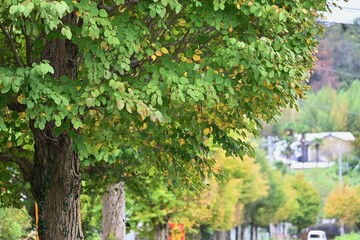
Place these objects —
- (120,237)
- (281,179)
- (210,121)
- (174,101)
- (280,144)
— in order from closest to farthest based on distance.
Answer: (174,101)
(210,121)
(120,237)
(281,179)
(280,144)

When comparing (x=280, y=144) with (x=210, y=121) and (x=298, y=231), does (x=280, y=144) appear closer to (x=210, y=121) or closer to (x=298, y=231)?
(x=298, y=231)

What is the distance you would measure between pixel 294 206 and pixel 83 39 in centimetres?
8397

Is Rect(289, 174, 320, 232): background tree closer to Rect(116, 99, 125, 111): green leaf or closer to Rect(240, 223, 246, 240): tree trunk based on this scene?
Rect(240, 223, 246, 240): tree trunk

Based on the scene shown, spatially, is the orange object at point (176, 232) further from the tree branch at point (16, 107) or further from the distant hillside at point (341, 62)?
the distant hillside at point (341, 62)

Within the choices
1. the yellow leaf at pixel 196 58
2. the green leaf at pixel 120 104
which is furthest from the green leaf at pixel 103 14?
the yellow leaf at pixel 196 58

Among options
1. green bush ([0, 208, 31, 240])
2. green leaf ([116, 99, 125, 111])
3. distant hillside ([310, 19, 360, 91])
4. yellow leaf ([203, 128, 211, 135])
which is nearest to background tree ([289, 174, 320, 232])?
distant hillside ([310, 19, 360, 91])

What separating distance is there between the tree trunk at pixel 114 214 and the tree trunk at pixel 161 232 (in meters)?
18.1

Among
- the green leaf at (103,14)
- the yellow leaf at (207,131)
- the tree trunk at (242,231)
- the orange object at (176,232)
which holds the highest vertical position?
the tree trunk at (242,231)

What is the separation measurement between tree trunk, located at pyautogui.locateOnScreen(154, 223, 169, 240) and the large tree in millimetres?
27205

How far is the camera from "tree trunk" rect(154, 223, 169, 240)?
43.1m

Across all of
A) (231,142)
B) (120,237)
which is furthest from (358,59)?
(231,142)

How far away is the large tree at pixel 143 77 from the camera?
1241cm

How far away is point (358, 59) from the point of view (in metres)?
Answer: 121

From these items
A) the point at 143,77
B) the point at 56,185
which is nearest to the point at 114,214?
the point at 56,185
